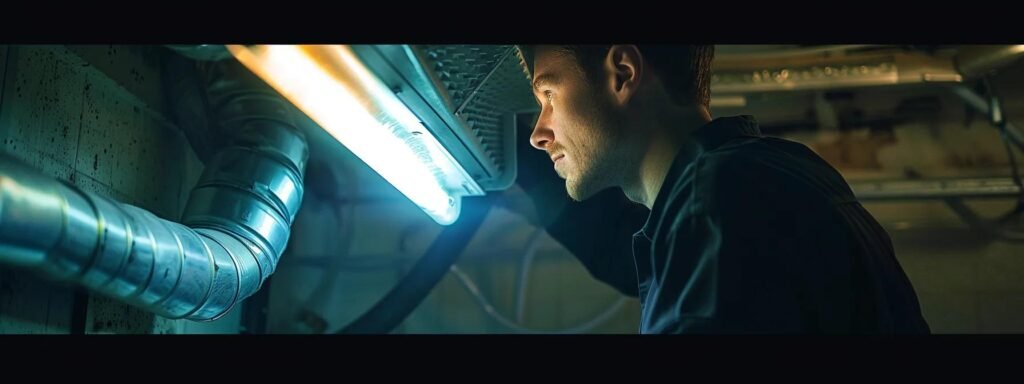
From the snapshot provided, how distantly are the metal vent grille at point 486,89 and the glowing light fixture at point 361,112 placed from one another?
0.08 metres

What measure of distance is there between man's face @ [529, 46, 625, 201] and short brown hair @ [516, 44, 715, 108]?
2 cm

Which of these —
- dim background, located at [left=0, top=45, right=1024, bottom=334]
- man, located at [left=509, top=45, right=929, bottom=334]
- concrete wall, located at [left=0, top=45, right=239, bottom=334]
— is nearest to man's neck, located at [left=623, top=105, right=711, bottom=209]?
man, located at [left=509, top=45, right=929, bottom=334]

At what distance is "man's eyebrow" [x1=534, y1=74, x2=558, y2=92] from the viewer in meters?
1.39

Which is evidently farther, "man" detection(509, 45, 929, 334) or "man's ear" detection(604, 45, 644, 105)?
"man's ear" detection(604, 45, 644, 105)

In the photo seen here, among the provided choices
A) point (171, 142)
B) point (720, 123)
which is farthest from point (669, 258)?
point (171, 142)

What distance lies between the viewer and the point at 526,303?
8.19 feet

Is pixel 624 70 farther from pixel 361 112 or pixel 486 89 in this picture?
pixel 361 112

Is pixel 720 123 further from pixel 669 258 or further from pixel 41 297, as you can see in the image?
pixel 41 297

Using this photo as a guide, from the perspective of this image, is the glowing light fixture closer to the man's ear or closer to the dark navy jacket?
the man's ear

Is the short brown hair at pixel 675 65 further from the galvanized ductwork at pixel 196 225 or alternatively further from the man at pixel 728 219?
the galvanized ductwork at pixel 196 225

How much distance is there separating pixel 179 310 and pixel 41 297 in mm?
232

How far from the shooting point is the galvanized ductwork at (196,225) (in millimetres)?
957

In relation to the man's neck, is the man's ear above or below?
above

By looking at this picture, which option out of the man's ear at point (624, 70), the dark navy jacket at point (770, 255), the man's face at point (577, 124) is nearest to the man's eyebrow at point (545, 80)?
the man's face at point (577, 124)
